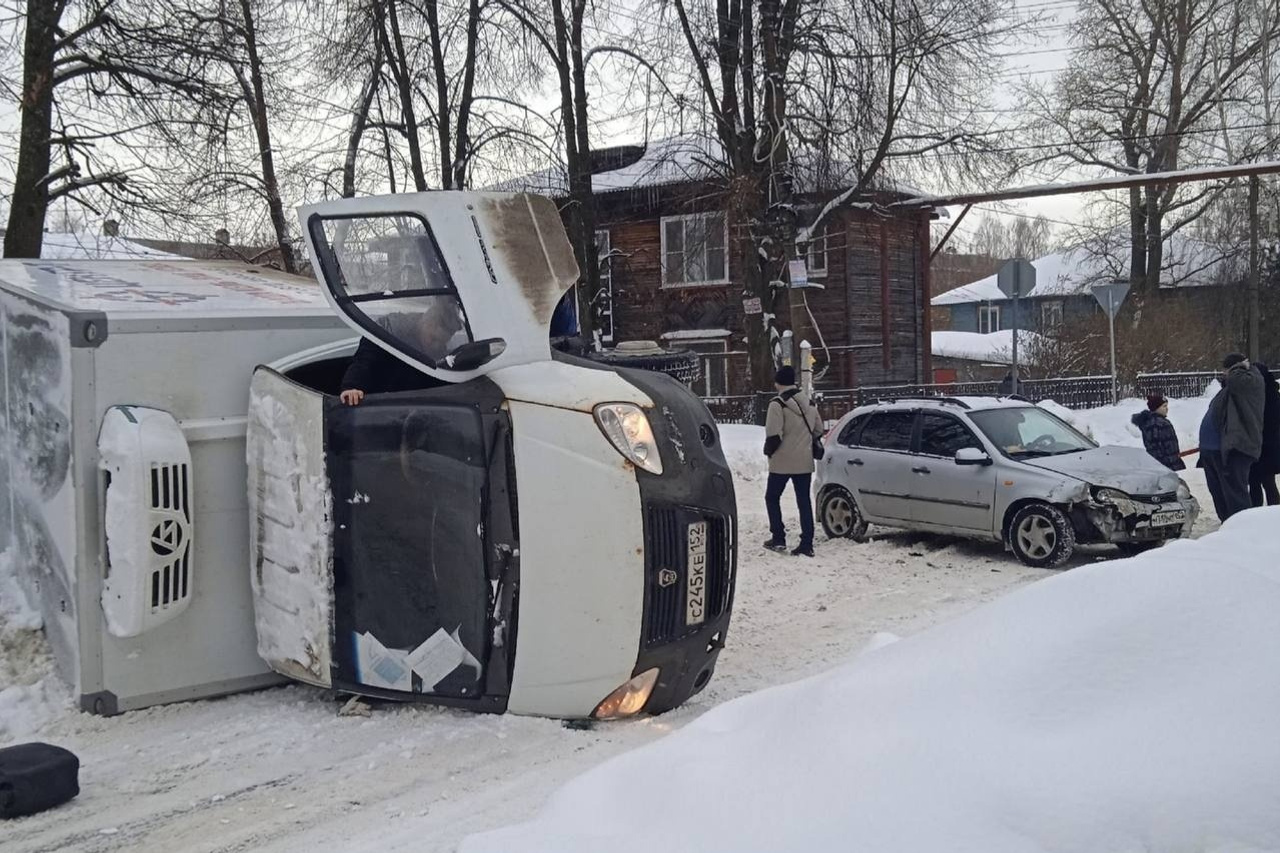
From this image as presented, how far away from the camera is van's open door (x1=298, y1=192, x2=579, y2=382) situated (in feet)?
19.2

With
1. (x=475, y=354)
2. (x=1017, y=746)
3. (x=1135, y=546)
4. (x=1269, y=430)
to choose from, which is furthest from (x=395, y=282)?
(x=1269, y=430)

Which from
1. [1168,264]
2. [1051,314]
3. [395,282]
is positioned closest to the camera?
[395,282]

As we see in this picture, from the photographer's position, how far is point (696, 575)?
19.1ft

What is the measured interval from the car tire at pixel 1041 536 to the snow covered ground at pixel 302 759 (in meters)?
3.08

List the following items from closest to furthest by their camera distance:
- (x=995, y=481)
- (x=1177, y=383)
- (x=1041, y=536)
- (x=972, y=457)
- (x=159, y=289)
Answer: (x=159, y=289) < (x=1041, y=536) < (x=995, y=481) < (x=972, y=457) < (x=1177, y=383)

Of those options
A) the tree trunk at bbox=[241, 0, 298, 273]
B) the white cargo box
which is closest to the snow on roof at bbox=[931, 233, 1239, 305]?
the tree trunk at bbox=[241, 0, 298, 273]

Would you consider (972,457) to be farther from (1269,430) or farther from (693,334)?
A: (693,334)

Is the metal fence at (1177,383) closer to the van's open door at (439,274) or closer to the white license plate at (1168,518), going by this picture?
the white license plate at (1168,518)

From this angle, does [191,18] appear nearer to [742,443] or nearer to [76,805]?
[742,443]

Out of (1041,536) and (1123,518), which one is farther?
(1041,536)

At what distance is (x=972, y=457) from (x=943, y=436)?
56 cm

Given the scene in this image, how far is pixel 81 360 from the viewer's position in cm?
584

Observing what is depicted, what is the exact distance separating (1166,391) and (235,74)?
76.0 feet

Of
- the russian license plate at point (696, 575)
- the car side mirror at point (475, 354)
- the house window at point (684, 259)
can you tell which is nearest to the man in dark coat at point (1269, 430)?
the russian license plate at point (696, 575)
